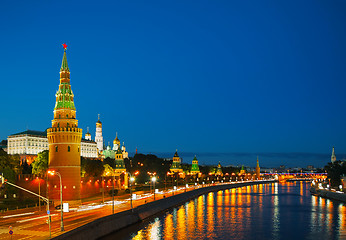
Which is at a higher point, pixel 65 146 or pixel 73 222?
pixel 65 146

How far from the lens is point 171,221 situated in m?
62.4

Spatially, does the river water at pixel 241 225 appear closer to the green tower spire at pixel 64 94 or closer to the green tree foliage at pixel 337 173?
the green tower spire at pixel 64 94

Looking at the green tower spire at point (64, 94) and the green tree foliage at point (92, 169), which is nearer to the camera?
the green tower spire at point (64, 94)

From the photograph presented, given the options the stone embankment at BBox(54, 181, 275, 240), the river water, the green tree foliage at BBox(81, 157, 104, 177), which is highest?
the green tree foliage at BBox(81, 157, 104, 177)

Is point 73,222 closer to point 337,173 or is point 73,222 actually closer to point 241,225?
point 241,225

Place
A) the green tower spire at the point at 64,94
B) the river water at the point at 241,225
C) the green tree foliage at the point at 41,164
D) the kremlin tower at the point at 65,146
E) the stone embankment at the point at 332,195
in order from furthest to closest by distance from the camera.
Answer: the stone embankment at the point at 332,195 → the green tree foliage at the point at 41,164 → the green tower spire at the point at 64,94 → the kremlin tower at the point at 65,146 → the river water at the point at 241,225

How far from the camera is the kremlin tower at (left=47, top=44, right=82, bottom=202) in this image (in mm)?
71562

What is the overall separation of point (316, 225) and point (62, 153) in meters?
42.6

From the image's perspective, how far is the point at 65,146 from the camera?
72312 millimetres

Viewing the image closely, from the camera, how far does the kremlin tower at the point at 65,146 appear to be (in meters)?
71.6

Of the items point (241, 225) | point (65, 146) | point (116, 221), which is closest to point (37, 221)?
point (116, 221)

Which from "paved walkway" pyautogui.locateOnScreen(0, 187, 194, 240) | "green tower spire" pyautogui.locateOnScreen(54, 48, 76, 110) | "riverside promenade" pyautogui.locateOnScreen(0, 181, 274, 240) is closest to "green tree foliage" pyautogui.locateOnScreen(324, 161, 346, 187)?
"riverside promenade" pyautogui.locateOnScreen(0, 181, 274, 240)

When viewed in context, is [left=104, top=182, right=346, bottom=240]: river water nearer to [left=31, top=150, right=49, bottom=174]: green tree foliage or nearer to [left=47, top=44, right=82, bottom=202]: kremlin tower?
[left=47, top=44, right=82, bottom=202]: kremlin tower

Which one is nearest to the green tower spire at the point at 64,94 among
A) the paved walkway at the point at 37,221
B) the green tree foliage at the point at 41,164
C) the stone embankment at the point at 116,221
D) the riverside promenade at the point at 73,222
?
the riverside promenade at the point at 73,222
